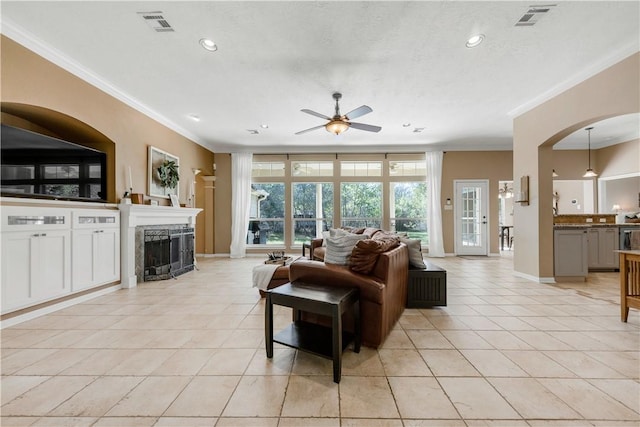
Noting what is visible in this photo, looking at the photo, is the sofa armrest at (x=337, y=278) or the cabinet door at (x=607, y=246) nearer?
the sofa armrest at (x=337, y=278)

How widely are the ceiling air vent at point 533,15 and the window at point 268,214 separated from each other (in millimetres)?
5950

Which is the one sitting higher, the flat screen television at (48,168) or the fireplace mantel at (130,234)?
the flat screen television at (48,168)

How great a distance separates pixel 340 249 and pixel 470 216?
248 inches

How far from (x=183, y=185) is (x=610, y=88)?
7.25m

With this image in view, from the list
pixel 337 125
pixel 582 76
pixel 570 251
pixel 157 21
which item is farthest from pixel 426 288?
pixel 157 21

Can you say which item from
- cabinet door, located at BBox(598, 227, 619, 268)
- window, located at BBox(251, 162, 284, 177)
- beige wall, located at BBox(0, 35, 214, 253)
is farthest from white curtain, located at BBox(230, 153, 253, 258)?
cabinet door, located at BBox(598, 227, 619, 268)

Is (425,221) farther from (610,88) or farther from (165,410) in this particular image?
(165,410)

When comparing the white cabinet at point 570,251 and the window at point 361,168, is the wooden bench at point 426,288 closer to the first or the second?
the white cabinet at point 570,251

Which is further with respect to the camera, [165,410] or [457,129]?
[457,129]

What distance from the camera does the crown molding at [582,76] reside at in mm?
2971

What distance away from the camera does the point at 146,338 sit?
2418 mm

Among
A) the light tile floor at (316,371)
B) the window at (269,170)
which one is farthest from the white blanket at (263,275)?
the window at (269,170)

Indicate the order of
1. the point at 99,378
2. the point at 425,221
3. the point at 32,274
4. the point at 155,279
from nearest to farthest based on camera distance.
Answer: the point at 99,378, the point at 32,274, the point at 155,279, the point at 425,221

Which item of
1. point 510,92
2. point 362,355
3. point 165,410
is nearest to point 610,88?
A: point 510,92
